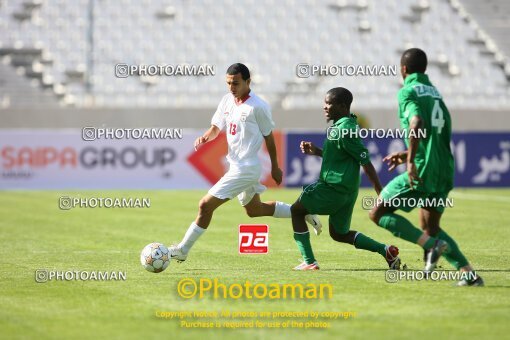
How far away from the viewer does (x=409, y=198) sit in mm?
9305

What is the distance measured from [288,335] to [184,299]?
192 cm

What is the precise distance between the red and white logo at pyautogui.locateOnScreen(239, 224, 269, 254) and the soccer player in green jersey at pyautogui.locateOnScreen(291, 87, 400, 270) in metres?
0.69

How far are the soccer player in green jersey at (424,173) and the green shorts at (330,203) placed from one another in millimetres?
1125

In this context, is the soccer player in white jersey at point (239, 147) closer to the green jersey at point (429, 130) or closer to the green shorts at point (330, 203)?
the green shorts at point (330, 203)

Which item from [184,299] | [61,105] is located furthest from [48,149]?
[184,299]

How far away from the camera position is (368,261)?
11844 mm

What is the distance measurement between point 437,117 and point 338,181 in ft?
5.49

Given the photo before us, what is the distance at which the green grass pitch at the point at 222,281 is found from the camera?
7.38 meters

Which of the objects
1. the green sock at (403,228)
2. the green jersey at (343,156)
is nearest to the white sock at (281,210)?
the green jersey at (343,156)

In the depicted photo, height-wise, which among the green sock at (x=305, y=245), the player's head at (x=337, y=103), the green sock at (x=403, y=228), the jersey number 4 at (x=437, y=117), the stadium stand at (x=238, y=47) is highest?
the stadium stand at (x=238, y=47)

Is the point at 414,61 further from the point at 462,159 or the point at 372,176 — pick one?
the point at 462,159

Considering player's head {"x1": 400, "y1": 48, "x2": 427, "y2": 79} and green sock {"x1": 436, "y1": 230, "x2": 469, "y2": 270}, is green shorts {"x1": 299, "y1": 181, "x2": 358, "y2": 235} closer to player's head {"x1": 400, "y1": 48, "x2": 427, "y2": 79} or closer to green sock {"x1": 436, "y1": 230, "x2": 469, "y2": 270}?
green sock {"x1": 436, "y1": 230, "x2": 469, "y2": 270}

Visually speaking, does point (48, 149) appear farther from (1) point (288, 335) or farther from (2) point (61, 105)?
(1) point (288, 335)

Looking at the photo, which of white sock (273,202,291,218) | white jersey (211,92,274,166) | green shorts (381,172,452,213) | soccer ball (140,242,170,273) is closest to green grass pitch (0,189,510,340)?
soccer ball (140,242,170,273)
